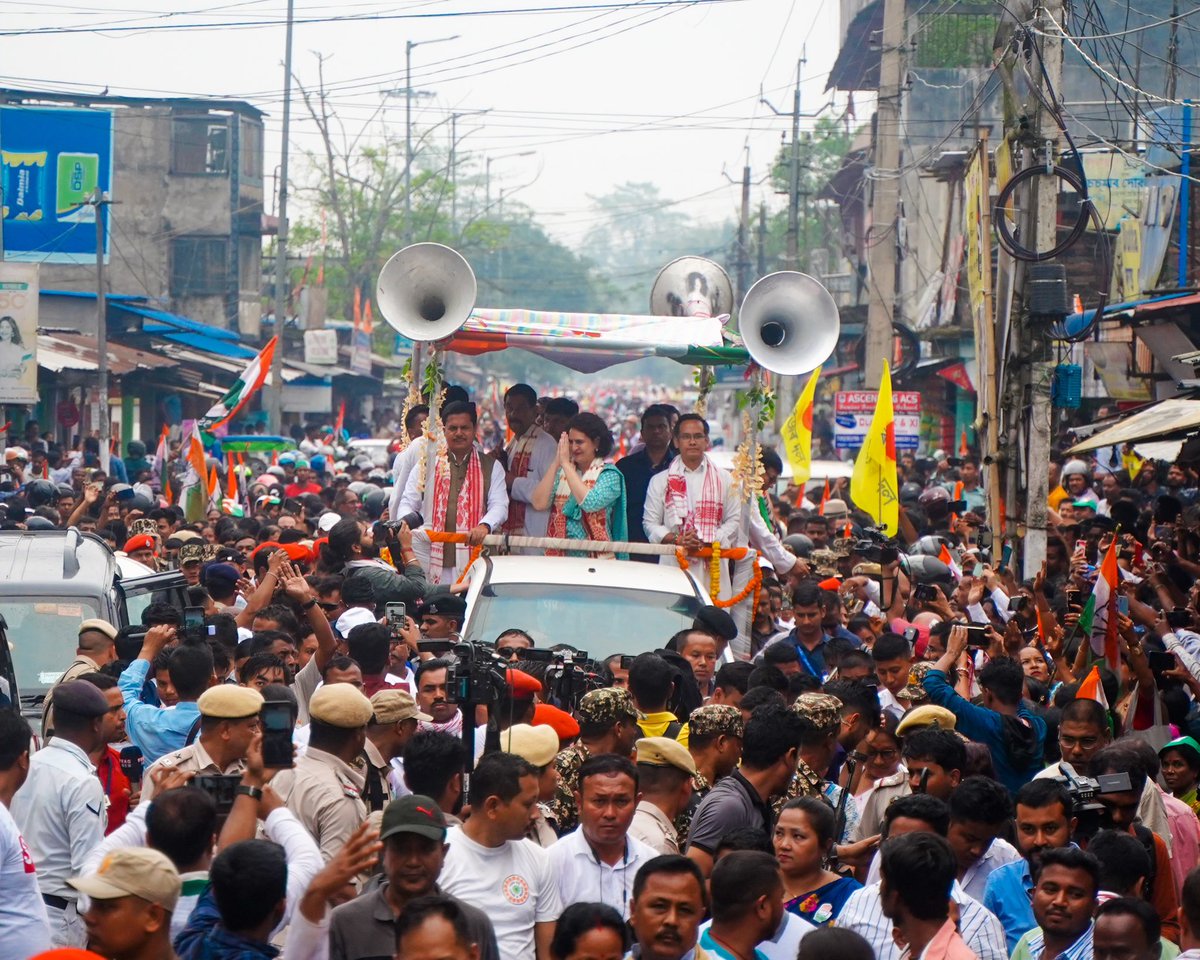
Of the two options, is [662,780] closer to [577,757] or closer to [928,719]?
[577,757]

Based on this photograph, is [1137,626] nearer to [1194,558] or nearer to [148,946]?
[1194,558]

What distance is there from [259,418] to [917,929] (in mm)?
35698

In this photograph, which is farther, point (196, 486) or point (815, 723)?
point (196, 486)

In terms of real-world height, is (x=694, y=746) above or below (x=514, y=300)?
below

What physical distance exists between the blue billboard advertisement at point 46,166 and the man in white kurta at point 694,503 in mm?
24584

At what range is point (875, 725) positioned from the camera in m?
6.89

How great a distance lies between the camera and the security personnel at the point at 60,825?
5.71m

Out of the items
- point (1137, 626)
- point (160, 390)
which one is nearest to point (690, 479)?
point (1137, 626)

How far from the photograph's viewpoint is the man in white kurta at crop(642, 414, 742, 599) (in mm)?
10672

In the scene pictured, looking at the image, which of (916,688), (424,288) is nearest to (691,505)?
(424,288)

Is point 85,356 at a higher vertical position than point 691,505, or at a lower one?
higher

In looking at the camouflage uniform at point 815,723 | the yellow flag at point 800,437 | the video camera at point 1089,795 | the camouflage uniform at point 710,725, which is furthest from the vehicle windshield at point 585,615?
the yellow flag at point 800,437

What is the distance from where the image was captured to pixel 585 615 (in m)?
9.21

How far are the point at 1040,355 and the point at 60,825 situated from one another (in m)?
9.93
